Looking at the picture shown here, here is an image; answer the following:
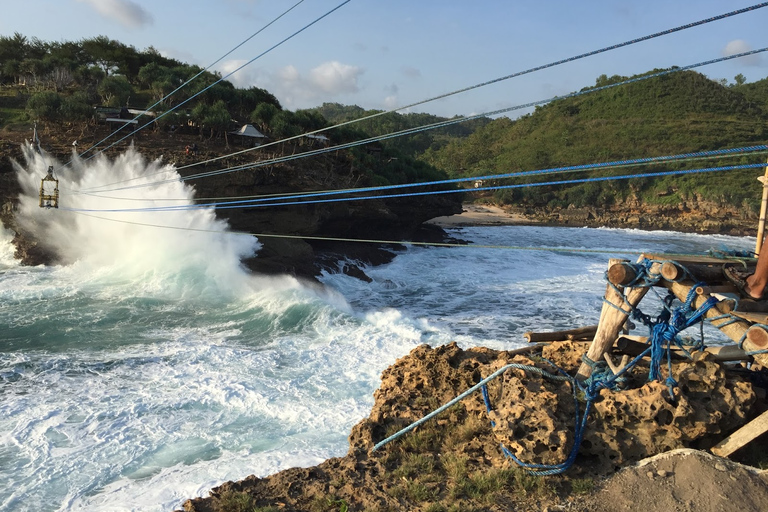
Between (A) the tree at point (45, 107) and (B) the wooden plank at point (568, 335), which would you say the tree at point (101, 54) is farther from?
(B) the wooden plank at point (568, 335)

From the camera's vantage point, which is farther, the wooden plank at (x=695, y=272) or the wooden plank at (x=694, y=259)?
the wooden plank at (x=694, y=259)

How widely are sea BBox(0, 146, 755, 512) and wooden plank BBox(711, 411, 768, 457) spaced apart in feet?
5.62

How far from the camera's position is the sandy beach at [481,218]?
49.7 m

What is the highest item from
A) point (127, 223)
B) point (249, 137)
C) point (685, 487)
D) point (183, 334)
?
point (249, 137)

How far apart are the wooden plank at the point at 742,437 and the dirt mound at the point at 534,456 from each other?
12 centimetres

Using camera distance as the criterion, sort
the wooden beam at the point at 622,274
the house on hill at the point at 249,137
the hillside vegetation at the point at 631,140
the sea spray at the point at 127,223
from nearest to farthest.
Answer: the wooden beam at the point at 622,274
the sea spray at the point at 127,223
the house on hill at the point at 249,137
the hillside vegetation at the point at 631,140

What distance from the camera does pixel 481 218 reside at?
181 feet

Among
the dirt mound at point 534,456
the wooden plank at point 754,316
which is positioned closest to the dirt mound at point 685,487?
the dirt mound at point 534,456

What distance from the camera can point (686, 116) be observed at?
82188mm

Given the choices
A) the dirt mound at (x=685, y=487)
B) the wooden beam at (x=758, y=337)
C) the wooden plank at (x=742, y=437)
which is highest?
the wooden beam at (x=758, y=337)

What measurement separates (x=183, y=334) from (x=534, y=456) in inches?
453

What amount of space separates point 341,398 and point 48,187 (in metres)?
16.3

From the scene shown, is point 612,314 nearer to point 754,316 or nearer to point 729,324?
point 729,324

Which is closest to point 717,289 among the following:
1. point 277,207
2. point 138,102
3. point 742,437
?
point 742,437
